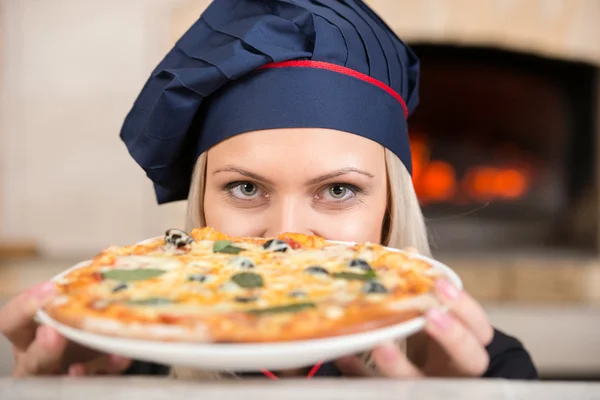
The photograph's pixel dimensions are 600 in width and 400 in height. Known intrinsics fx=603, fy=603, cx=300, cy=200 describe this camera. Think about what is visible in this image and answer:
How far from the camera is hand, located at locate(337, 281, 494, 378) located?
0.59 metres

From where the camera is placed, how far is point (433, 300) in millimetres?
568

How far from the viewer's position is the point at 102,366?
2.48ft

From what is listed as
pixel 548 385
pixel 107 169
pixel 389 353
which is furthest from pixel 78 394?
pixel 107 169

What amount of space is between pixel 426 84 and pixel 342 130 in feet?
7.38

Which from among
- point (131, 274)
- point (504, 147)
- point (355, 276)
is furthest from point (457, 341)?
point (504, 147)

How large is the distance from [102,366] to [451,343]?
43cm

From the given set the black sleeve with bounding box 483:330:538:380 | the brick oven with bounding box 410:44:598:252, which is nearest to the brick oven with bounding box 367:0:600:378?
the brick oven with bounding box 410:44:598:252

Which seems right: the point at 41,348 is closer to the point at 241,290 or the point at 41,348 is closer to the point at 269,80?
the point at 241,290

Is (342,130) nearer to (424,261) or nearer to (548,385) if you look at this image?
(424,261)

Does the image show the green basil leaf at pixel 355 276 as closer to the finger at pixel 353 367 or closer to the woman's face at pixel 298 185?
the finger at pixel 353 367

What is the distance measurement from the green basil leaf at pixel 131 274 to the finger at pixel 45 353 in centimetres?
9

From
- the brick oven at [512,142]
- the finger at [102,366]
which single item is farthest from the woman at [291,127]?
the brick oven at [512,142]

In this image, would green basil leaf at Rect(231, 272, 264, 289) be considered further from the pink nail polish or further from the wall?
the wall

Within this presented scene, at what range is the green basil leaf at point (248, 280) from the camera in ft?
1.93
